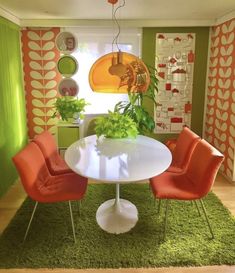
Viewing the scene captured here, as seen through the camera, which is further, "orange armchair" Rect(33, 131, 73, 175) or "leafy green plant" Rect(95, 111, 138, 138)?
"leafy green plant" Rect(95, 111, 138, 138)

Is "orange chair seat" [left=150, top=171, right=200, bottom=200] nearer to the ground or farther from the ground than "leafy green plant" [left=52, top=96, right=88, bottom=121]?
nearer to the ground

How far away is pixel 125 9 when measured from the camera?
125 inches

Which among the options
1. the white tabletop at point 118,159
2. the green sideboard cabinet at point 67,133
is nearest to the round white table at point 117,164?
the white tabletop at point 118,159

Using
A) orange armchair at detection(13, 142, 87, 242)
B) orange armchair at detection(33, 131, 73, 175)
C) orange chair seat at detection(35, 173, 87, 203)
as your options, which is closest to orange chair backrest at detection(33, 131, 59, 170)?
orange armchair at detection(33, 131, 73, 175)

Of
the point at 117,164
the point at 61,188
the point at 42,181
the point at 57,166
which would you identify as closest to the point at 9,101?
the point at 57,166

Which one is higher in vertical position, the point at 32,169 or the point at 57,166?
the point at 32,169

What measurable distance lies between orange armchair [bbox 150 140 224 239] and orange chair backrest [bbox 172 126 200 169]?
113mm

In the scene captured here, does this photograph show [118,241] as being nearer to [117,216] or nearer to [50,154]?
[117,216]

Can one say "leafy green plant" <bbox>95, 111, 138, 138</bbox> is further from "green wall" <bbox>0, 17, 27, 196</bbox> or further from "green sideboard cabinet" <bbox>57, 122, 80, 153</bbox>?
"green wall" <bbox>0, 17, 27, 196</bbox>

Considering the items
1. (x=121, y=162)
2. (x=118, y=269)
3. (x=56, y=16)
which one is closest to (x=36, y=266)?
(x=118, y=269)

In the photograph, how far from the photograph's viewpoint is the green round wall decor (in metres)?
3.94

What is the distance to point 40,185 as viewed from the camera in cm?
228

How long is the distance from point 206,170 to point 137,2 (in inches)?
75.2

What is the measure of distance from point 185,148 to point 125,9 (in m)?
1.81
